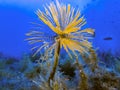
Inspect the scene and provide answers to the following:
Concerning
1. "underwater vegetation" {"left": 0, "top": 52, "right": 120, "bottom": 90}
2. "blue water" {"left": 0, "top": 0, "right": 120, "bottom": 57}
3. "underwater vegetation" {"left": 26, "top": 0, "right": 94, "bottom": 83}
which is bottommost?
"underwater vegetation" {"left": 0, "top": 52, "right": 120, "bottom": 90}

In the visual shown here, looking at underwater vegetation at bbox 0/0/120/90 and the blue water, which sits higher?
the blue water

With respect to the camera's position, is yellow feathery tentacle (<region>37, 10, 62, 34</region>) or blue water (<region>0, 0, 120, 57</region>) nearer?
yellow feathery tentacle (<region>37, 10, 62, 34</region>)

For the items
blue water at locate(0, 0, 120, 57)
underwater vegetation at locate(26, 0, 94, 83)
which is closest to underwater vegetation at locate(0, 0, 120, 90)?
underwater vegetation at locate(26, 0, 94, 83)

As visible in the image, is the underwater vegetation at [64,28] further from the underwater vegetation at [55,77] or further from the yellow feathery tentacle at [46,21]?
the underwater vegetation at [55,77]

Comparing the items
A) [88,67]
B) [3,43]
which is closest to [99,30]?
[3,43]

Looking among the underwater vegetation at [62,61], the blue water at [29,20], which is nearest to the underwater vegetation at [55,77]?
the underwater vegetation at [62,61]

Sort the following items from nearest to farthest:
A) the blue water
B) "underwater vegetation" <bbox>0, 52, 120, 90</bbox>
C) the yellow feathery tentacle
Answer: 1. the yellow feathery tentacle
2. "underwater vegetation" <bbox>0, 52, 120, 90</bbox>
3. the blue water

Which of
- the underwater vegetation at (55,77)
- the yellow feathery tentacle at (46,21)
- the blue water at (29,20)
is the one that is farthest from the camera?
the blue water at (29,20)

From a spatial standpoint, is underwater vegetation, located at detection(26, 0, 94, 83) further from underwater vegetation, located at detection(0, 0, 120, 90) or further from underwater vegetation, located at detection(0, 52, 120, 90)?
underwater vegetation, located at detection(0, 52, 120, 90)

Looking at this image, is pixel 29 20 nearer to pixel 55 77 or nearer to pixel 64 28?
pixel 55 77
